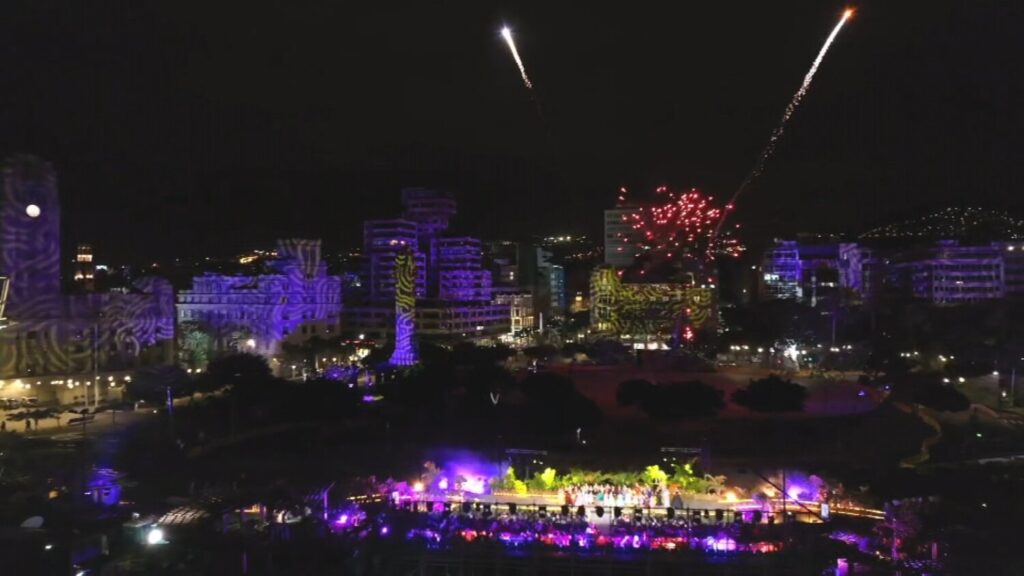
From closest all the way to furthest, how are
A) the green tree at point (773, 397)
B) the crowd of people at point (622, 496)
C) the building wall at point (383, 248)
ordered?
the crowd of people at point (622, 496)
the green tree at point (773, 397)
the building wall at point (383, 248)

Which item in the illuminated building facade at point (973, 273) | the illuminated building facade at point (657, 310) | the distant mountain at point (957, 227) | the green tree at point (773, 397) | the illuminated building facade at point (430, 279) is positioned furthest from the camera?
the distant mountain at point (957, 227)

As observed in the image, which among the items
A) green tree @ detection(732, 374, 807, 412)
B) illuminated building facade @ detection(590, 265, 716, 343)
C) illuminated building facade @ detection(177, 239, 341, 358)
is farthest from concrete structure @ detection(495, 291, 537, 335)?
green tree @ detection(732, 374, 807, 412)

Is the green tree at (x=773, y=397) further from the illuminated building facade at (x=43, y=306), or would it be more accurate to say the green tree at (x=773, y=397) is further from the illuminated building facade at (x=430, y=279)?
the illuminated building facade at (x=430, y=279)

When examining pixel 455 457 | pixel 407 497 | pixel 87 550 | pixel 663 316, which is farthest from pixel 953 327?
pixel 87 550

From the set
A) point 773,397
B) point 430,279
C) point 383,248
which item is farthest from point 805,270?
point 773,397

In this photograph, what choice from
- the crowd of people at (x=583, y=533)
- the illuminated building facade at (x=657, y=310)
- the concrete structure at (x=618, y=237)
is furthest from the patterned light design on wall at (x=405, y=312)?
the concrete structure at (x=618, y=237)

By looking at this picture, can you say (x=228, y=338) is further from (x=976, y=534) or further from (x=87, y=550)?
(x=976, y=534)
